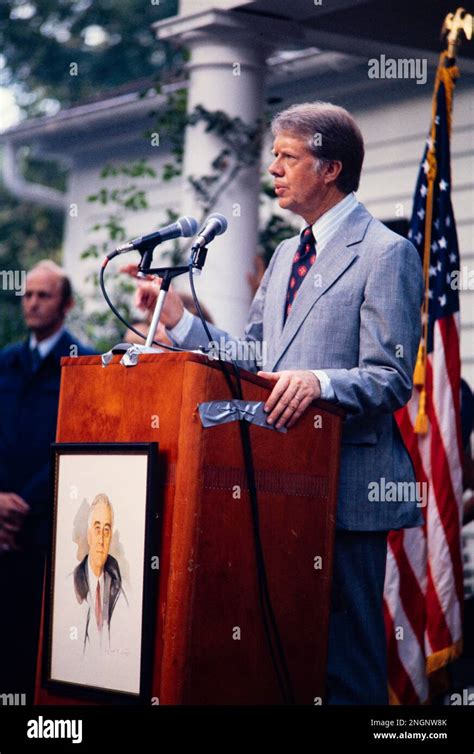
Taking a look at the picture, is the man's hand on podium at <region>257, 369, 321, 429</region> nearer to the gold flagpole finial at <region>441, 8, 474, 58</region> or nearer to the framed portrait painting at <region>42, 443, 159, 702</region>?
the framed portrait painting at <region>42, 443, 159, 702</region>

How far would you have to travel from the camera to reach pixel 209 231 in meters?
3.16

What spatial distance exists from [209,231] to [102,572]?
0.93 metres

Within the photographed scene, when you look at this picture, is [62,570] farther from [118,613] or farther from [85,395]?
[85,395]

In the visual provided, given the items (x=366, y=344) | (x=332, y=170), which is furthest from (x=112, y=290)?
(x=366, y=344)

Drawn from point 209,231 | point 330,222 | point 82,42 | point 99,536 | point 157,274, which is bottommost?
point 99,536

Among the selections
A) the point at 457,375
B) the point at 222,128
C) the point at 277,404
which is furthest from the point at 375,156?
the point at 277,404

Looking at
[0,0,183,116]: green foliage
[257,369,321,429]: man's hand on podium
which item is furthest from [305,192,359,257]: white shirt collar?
[0,0,183,116]: green foliage

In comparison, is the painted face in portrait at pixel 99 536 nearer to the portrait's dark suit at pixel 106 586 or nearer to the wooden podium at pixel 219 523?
the portrait's dark suit at pixel 106 586

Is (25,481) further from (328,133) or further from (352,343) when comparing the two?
(328,133)

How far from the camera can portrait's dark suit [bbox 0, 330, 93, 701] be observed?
17.1 feet

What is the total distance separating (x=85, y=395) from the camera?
313 cm

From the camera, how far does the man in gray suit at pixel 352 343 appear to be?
3.19 meters

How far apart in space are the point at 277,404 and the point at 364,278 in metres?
0.50

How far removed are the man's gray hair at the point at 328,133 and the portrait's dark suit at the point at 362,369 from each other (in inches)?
7.3
